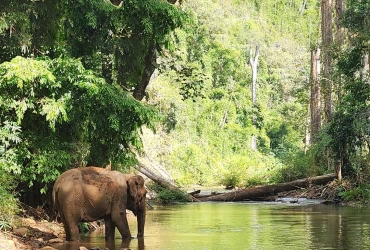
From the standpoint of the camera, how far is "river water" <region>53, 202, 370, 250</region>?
1279 cm

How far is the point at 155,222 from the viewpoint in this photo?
18297 mm

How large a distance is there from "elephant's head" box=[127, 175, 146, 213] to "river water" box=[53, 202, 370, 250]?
74 centimetres

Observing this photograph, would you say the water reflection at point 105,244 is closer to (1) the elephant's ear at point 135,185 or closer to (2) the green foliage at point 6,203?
(1) the elephant's ear at point 135,185

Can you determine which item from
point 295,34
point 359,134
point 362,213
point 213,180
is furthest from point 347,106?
point 295,34

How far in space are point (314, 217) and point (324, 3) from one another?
64.9 ft

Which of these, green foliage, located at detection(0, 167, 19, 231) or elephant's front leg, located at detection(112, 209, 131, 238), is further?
elephant's front leg, located at detection(112, 209, 131, 238)

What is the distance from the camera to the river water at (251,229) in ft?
42.0

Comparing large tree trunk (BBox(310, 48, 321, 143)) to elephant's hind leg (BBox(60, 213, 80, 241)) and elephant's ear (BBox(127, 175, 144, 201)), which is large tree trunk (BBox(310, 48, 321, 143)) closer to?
→ elephant's ear (BBox(127, 175, 144, 201))

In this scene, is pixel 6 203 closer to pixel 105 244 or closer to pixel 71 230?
pixel 71 230

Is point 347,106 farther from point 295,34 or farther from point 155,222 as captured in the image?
point 295,34

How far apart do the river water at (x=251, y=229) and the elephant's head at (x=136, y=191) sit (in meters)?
0.74

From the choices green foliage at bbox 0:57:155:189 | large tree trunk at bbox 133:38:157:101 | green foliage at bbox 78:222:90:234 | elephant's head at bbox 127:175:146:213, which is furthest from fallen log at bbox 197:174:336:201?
elephant's head at bbox 127:175:146:213

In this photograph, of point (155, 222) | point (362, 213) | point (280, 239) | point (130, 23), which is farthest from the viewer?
point (362, 213)

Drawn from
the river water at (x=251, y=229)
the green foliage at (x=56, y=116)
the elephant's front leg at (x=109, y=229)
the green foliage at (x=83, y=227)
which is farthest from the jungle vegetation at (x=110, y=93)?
the river water at (x=251, y=229)
